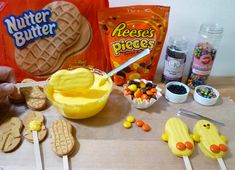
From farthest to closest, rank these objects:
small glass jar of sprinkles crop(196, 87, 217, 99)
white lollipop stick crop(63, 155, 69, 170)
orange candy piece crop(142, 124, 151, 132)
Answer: small glass jar of sprinkles crop(196, 87, 217, 99)
orange candy piece crop(142, 124, 151, 132)
white lollipop stick crop(63, 155, 69, 170)

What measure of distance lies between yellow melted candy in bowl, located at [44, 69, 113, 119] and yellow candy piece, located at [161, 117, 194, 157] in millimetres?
179

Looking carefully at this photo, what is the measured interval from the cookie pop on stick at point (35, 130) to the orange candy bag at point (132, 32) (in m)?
0.28

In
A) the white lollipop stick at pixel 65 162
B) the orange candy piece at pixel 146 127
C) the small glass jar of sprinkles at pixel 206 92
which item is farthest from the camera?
the small glass jar of sprinkles at pixel 206 92

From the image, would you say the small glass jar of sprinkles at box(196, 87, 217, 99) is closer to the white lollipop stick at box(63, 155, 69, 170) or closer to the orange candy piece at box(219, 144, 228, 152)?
the orange candy piece at box(219, 144, 228, 152)

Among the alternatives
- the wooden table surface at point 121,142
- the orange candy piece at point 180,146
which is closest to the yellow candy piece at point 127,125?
the wooden table surface at point 121,142

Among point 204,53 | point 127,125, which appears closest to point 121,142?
point 127,125

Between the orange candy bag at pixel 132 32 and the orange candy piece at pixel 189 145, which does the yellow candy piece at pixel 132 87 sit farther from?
the orange candy piece at pixel 189 145

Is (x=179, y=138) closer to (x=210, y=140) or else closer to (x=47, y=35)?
(x=210, y=140)

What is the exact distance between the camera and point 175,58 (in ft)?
2.43

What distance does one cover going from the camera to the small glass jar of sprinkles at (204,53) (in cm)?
74

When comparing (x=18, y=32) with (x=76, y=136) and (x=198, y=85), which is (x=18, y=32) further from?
(x=198, y=85)

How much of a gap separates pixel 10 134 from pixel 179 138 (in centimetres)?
40

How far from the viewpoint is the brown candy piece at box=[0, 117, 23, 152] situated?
0.56 meters

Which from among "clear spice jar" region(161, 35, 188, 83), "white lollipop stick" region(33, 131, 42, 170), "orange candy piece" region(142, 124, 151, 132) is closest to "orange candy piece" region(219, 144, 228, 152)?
"orange candy piece" region(142, 124, 151, 132)
